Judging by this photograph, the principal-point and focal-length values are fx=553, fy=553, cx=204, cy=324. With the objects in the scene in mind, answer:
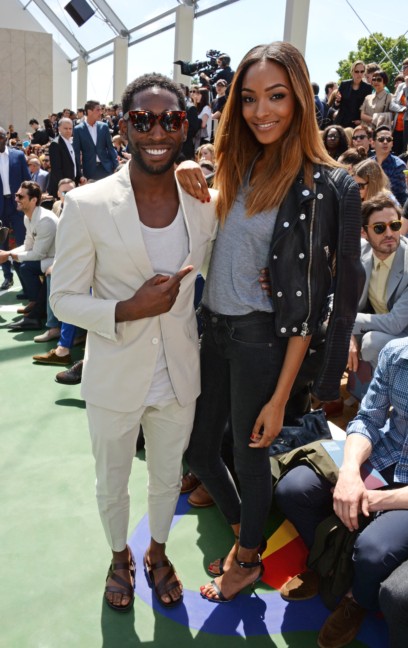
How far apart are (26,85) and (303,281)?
23092mm

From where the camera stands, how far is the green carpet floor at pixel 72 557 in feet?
6.50

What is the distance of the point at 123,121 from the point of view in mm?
1745

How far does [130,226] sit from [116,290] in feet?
0.71

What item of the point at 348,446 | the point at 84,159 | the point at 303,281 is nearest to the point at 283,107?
the point at 303,281

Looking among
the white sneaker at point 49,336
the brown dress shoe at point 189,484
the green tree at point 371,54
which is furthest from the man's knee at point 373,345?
the green tree at point 371,54

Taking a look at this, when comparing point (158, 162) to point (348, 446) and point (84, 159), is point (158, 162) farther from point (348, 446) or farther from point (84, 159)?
point (84, 159)

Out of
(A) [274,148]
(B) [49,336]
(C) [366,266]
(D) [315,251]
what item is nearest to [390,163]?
(C) [366,266]

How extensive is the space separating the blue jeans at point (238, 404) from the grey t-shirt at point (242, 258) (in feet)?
0.16

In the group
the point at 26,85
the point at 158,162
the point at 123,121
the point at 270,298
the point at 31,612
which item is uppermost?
the point at 26,85

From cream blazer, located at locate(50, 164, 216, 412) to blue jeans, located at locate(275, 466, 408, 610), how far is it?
0.61 m

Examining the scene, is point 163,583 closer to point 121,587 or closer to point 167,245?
point 121,587

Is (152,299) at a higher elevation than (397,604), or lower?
higher

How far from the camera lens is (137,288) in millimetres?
1754

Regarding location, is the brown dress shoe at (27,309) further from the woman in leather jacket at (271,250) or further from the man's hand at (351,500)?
the man's hand at (351,500)
